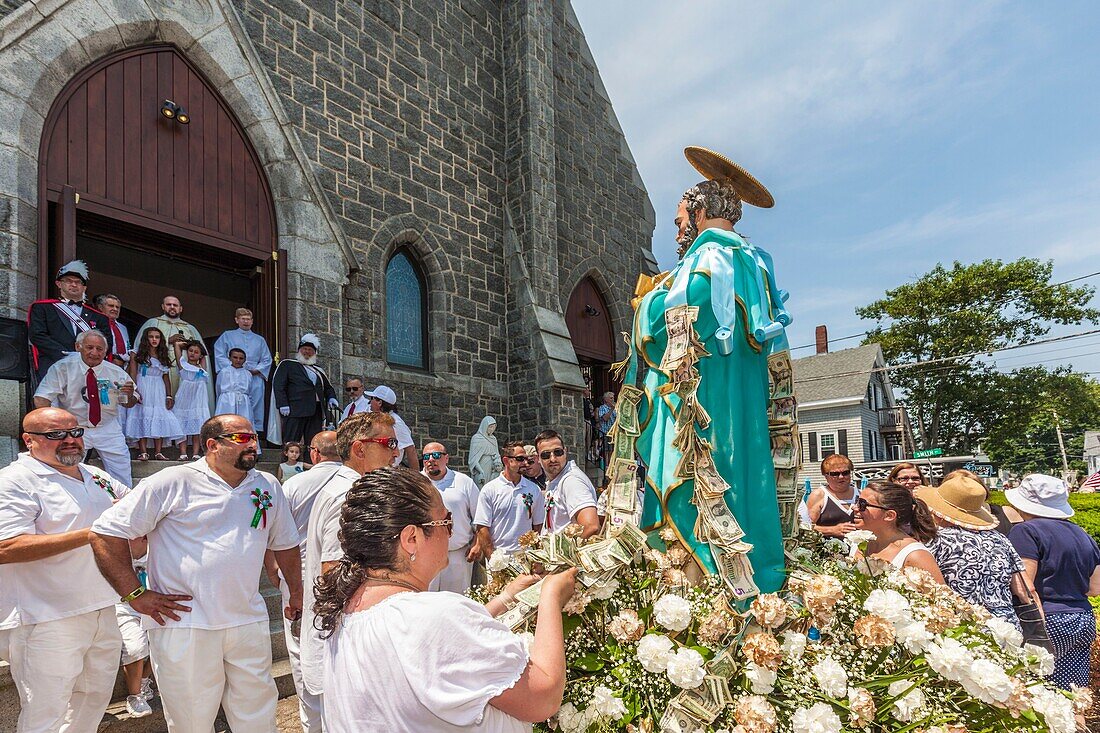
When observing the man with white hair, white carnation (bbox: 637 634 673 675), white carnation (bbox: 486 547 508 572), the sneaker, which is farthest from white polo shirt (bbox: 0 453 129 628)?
the man with white hair

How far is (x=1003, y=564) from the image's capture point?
351 centimetres

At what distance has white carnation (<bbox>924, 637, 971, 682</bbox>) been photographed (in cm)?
208

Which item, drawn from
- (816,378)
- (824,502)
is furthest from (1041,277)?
(824,502)

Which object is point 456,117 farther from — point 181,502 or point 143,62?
point 181,502

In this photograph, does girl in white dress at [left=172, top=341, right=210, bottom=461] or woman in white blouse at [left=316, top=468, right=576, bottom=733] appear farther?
girl in white dress at [left=172, top=341, right=210, bottom=461]

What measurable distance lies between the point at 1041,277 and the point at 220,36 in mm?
31756

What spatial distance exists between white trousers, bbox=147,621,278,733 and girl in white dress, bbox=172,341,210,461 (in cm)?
525

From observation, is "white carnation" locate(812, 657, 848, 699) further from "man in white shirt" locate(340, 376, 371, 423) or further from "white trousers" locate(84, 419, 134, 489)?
"man in white shirt" locate(340, 376, 371, 423)

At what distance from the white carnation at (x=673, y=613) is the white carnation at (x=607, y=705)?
29cm

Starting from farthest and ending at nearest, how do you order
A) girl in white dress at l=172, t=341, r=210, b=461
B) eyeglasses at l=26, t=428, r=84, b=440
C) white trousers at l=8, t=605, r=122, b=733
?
girl in white dress at l=172, t=341, r=210, b=461 < eyeglasses at l=26, t=428, r=84, b=440 < white trousers at l=8, t=605, r=122, b=733

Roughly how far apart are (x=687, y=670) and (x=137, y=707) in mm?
3702

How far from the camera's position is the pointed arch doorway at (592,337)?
46.8 ft

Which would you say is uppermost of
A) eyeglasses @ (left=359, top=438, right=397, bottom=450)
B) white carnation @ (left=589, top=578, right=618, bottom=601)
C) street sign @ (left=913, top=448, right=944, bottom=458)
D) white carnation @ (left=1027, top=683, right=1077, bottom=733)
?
eyeglasses @ (left=359, top=438, right=397, bottom=450)

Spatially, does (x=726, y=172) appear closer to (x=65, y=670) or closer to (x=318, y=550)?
(x=318, y=550)
